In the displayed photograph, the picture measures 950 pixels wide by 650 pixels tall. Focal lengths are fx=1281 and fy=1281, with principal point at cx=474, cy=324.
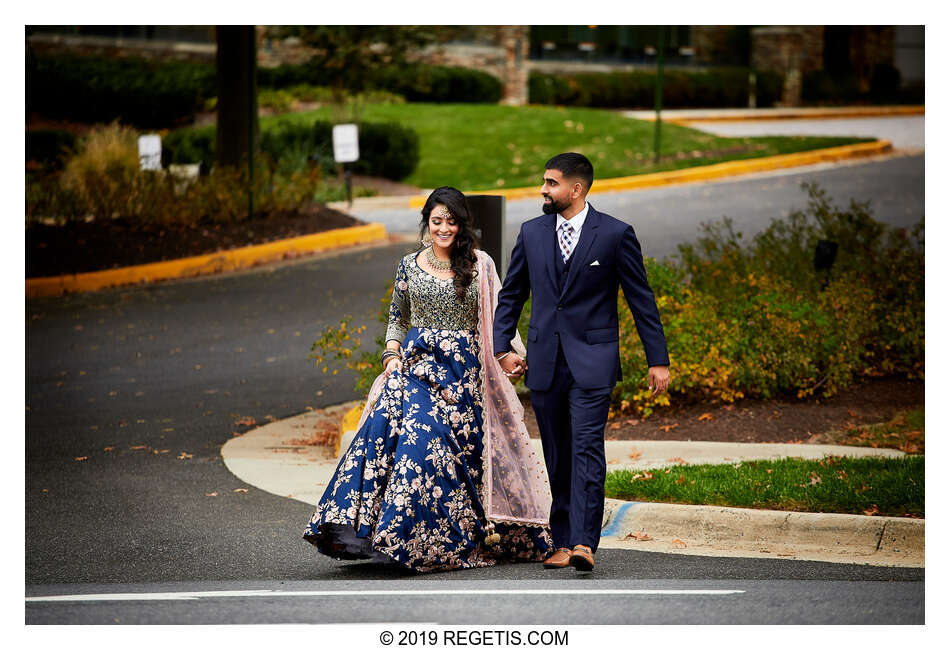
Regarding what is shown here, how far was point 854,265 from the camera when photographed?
36.5ft

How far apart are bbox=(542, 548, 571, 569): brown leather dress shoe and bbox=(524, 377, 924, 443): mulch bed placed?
284cm

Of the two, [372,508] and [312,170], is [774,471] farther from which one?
[312,170]

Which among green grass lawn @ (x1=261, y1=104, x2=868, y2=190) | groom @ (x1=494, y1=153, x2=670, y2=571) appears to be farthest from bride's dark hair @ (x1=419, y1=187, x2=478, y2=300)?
green grass lawn @ (x1=261, y1=104, x2=868, y2=190)

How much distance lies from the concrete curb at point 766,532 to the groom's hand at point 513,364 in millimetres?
1372

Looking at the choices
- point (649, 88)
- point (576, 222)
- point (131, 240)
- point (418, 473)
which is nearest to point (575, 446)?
point (418, 473)

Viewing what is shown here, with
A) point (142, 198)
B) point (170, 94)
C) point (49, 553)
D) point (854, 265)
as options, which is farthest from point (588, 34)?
point (49, 553)

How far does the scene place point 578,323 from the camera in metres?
5.57

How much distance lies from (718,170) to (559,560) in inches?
629

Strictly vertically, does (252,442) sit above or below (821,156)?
below

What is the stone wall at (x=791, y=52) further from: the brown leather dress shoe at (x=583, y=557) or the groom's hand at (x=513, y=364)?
the brown leather dress shoe at (x=583, y=557)

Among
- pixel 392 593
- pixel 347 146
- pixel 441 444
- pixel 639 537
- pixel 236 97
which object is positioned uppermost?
pixel 236 97

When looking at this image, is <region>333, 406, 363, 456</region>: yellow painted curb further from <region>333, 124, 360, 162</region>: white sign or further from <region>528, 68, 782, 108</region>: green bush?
<region>528, 68, 782, 108</region>: green bush

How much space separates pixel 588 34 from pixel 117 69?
14.8 m

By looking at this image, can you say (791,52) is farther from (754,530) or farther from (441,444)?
(441,444)
